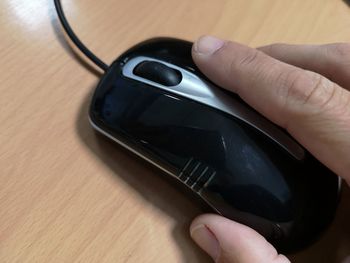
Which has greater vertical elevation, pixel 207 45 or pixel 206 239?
pixel 207 45

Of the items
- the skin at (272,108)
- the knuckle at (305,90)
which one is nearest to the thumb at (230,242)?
the skin at (272,108)

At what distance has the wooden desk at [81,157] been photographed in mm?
387

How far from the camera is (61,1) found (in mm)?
529

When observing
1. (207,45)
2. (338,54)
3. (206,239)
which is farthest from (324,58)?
(206,239)

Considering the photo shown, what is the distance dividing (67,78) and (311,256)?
0.31m

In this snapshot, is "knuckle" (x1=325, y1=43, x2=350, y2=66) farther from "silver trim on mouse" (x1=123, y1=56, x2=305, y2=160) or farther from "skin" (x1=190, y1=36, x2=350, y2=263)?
"silver trim on mouse" (x1=123, y1=56, x2=305, y2=160)

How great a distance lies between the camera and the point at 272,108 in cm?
39

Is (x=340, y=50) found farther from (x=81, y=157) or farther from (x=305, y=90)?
(x=81, y=157)

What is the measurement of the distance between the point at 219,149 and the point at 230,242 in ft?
0.27

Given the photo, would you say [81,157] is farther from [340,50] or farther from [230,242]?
[340,50]

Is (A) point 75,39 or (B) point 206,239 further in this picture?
(A) point 75,39

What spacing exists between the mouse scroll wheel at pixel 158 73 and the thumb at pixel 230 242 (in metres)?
0.13

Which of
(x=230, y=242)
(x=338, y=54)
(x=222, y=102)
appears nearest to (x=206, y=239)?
(x=230, y=242)

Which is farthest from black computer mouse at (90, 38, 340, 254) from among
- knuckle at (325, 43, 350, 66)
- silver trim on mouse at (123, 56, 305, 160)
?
knuckle at (325, 43, 350, 66)
